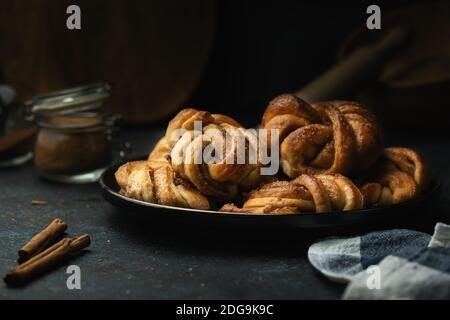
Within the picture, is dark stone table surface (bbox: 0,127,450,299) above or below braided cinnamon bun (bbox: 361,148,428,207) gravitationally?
below

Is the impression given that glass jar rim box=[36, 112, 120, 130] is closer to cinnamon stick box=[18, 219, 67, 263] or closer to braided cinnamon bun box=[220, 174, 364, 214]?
cinnamon stick box=[18, 219, 67, 263]

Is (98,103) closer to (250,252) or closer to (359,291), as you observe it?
(250,252)

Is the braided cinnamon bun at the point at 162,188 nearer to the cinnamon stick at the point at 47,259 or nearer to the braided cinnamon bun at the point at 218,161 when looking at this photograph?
the braided cinnamon bun at the point at 218,161

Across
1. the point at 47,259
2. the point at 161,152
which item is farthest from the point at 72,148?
the point at 47,259

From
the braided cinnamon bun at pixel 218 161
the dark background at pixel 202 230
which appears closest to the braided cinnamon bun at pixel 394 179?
the dark background at pixel 202 230

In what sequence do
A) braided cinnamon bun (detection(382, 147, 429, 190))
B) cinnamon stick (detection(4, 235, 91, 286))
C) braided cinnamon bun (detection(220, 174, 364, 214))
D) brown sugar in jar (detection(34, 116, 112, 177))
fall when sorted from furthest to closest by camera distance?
brown sugar in jar (detection(34, 116, 112, 177)) → braided cinnamon bun (detection(382, 147, 429, 190)) → braided cinnamon bun (detection(220, 174, 364, 214)) → cinnamon stick (detection(4, 235, 91, 286))

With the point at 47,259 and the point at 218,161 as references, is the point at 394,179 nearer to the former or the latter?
the point at 218,161

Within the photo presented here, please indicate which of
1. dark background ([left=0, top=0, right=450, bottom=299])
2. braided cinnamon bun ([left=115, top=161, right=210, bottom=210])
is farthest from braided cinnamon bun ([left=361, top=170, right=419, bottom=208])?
braided cinnamon bun ([left=115, top=161, right=210, bottom=210])
